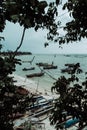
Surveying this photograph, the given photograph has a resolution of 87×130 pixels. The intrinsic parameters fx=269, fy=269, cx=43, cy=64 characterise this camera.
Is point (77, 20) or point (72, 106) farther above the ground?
point (77, 20)

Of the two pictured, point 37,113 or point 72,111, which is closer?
point 72,111

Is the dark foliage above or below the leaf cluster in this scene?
below

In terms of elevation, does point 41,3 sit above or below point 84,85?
above

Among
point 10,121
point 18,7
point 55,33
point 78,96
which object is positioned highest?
point 18,7

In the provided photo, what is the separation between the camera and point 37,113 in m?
19.0

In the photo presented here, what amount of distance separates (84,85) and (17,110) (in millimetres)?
1179

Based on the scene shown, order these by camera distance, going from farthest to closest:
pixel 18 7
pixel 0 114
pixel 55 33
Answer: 1. pixel 55 33
2. pixel 0 114
3. pixel 18 7

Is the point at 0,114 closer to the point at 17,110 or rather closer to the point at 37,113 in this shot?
the point at 17,110

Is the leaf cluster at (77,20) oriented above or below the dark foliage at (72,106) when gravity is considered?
above

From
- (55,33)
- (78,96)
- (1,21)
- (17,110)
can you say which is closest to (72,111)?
(78,96)

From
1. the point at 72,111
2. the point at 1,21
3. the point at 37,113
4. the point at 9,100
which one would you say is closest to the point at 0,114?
the point at 9,100

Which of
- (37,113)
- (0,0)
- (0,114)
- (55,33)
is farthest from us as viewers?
(37,113)

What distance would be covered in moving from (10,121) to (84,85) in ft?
4.48

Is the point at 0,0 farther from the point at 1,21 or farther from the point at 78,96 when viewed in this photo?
the point at 78,96
